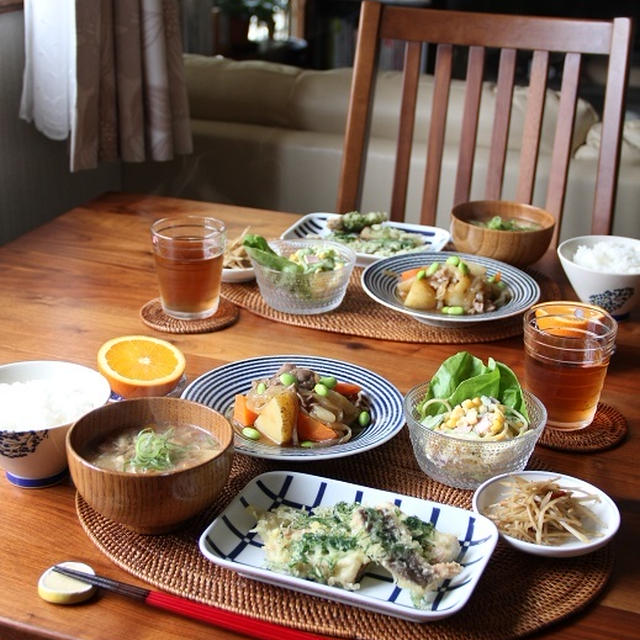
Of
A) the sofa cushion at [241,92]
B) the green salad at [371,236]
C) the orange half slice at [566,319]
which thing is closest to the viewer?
the orange half slice at [566,319]

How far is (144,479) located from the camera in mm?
933

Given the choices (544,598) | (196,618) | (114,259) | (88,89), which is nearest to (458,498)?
(544,598)

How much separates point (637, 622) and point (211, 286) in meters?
0.89

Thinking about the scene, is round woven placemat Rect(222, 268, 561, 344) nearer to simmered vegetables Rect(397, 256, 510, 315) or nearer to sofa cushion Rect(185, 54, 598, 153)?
simmered vegetables Rect(397, 256, 510, 315)

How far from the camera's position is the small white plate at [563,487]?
0.98 meters

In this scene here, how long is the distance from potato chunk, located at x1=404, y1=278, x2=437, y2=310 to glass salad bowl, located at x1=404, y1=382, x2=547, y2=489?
461mm

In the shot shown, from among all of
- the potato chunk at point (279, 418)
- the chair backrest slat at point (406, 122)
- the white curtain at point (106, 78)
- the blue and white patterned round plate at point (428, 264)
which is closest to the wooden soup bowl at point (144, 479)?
the potato chunk at point (279, 418)

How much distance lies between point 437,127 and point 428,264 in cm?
58

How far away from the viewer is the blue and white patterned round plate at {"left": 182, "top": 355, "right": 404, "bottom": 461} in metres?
1.13

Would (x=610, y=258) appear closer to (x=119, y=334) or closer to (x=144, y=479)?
(x=119, y=334)

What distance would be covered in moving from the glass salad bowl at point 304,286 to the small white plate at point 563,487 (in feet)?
1.92

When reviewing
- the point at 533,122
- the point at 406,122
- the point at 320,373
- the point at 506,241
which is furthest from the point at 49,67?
the point at 320,373

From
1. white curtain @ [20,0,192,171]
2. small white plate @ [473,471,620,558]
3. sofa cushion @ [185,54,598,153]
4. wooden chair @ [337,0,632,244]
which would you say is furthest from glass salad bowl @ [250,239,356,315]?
sofa cushion @ [185,54,598,153]

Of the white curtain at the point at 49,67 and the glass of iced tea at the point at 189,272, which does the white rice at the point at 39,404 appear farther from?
the white curtain at the point at 49,67
